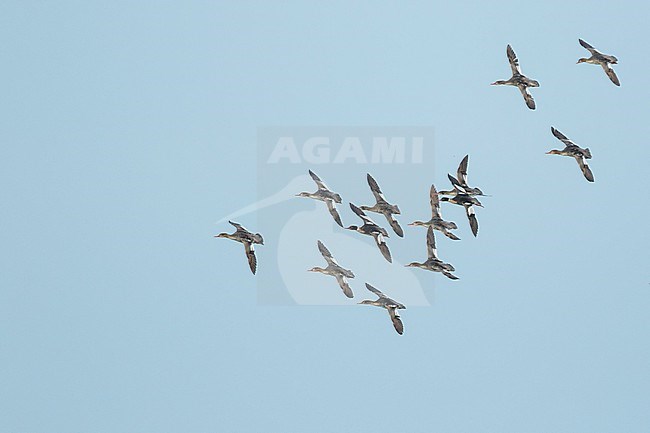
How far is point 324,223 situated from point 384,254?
899cm

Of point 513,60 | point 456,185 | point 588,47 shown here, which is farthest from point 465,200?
point 588,47

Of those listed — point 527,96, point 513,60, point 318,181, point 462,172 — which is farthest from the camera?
point 513,60

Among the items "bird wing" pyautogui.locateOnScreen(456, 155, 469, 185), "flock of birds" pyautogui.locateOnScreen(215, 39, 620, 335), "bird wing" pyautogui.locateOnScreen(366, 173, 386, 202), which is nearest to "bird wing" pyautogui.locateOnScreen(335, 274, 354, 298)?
"flock of birds" pyautogui.locateOnScreen(215, 39, 620, 335)

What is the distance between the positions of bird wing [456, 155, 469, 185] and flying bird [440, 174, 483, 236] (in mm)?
192

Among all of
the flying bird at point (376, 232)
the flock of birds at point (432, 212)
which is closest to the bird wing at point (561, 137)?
the flock of birds at point (432, 212)

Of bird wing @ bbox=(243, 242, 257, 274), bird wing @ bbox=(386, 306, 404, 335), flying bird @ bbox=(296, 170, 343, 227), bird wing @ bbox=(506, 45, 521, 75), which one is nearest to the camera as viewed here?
bird wing @ bbox=(386, 306, 404, 335)

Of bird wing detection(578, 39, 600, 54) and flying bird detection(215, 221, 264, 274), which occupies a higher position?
bird wing detection(578, 39, 600, 54)

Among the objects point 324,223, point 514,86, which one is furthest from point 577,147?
point 324,223

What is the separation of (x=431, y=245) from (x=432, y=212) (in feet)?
4.43

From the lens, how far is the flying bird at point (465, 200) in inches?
2667

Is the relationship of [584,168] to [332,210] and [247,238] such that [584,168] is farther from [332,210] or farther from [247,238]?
[247,238]

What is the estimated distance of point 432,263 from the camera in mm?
69000

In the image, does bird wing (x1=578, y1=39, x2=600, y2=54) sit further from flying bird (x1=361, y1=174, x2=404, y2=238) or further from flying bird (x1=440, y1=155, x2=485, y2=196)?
flying bird (x1=361, y1=174, x2=404, y2=238)

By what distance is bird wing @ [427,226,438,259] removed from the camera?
69312 millimetres
